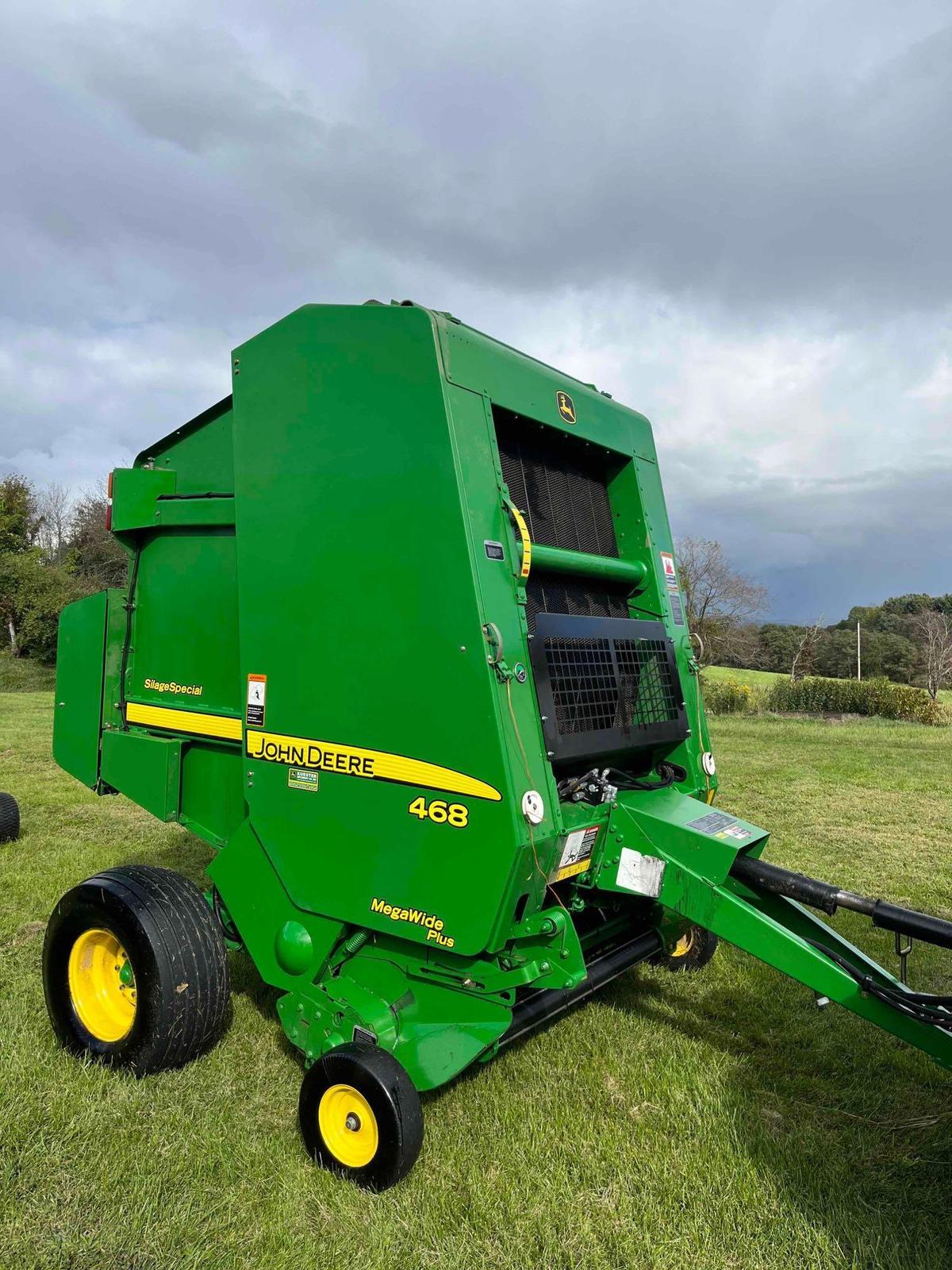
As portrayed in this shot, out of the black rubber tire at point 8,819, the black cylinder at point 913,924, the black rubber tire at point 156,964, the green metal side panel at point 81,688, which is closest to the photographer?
the black cylinder at point 913,924

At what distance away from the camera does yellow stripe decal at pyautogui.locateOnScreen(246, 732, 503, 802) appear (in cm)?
286

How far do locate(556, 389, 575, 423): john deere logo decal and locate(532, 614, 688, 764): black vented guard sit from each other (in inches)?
37.8

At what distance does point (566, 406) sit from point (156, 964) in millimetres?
2943

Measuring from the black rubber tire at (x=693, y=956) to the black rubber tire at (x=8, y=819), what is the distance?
5687mm

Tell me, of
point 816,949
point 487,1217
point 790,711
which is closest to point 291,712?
point 487,1217

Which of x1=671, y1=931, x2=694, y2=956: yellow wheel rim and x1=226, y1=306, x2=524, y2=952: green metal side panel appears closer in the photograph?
x1=226, y1=306, x2=524, y2=952: green metal side panel

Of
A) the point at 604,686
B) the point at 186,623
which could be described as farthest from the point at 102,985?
the point at 604,686

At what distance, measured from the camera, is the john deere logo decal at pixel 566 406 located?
3.67 metres

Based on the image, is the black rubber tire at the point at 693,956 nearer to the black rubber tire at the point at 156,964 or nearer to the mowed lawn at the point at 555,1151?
the mowed lawn at the point at 555,1151

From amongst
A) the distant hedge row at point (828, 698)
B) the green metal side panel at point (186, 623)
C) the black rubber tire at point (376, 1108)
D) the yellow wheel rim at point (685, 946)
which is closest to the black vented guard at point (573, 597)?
the green metal side panel at point (186, 623)

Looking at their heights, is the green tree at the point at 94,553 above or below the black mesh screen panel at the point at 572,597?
above

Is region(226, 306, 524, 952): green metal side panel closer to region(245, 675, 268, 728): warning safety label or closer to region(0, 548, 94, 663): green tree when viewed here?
region(245, 675, 268, 728): warning safety label

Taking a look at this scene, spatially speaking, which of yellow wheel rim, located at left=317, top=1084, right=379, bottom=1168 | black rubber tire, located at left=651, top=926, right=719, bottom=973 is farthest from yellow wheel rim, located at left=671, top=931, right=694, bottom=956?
yellow wheel rim, located at left=317, top=1084, right=379, bottom=1168

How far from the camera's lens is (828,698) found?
2122 centimetres
